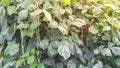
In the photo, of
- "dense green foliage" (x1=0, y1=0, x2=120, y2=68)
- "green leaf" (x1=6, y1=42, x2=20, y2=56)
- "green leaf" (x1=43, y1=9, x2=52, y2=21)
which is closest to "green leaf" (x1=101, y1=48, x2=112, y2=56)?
"dense green foliage" (x1=0, y1=0, x2=120, y2=68)

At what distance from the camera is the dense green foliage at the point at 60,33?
131cm

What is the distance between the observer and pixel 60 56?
4.53 ft

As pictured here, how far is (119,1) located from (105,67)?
509 millimetres

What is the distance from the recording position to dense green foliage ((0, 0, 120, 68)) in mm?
1309

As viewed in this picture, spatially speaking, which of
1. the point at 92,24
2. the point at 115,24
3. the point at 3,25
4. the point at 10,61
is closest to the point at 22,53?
the point at 10,61

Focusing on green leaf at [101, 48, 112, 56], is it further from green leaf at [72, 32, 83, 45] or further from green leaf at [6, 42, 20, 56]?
green leaf at [6, 42, 20, 56]

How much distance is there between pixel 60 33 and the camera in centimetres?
135

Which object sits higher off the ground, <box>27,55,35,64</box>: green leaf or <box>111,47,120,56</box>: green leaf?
<box>27,55,35,64</box>: green leaf

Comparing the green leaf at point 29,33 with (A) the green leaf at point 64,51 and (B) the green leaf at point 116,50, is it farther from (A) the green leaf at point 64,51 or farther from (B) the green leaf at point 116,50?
(B) the green leaf at point 116,50

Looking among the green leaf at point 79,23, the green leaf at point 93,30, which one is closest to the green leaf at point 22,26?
the green leaf at point 79,23

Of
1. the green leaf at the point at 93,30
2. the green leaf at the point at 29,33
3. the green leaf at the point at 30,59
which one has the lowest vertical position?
the green leaf at the point at 30,59

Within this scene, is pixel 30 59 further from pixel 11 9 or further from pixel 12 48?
pixel 11 9

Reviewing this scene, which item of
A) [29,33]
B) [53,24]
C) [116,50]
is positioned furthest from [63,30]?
[116,50]

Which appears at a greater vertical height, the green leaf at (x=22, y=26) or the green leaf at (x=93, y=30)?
the green leaf at (x=22, y=26)
